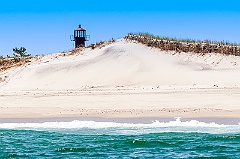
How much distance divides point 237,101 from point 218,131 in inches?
205

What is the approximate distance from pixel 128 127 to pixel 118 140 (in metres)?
2.20

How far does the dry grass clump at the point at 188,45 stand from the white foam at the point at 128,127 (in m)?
17.8

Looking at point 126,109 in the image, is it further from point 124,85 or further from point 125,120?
point 124,85

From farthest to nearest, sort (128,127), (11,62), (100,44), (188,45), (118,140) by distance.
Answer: (11,62) → (100,44) → (188,45) → (128,127) → (118,140)

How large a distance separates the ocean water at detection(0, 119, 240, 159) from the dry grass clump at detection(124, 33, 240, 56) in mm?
17952

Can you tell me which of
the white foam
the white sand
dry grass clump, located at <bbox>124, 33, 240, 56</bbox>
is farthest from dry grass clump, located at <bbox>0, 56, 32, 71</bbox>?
the white foam

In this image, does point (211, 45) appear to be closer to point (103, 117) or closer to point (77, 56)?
point (77, 56)

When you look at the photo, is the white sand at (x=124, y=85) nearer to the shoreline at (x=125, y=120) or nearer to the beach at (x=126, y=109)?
the beach at (x=126, y=109)

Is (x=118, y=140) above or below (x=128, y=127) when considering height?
below

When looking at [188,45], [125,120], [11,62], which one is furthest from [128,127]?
[11,62]

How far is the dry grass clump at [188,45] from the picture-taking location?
35969 mm

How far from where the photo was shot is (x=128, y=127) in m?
18.1

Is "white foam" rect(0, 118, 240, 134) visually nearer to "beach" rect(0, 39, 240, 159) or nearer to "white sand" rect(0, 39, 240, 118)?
"beach" rect(0, 39, 240, 159)

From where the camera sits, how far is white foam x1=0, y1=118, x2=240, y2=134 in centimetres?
1730
